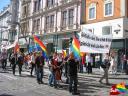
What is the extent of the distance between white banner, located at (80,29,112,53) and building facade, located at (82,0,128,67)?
52.7 ft

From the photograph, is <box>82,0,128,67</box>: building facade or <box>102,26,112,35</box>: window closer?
<box>82,0,128,67</box>: building facade

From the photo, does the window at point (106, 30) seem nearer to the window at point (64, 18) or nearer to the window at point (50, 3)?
the window at point (64, 18)

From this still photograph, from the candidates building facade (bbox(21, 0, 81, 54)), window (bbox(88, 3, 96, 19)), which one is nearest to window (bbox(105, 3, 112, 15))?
window (bbox(88, 3, 96, 19))

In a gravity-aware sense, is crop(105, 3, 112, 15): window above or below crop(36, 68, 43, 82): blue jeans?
above

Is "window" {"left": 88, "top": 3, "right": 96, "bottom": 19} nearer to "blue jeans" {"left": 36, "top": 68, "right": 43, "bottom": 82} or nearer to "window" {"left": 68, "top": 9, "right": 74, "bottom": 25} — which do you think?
"window" {"left": 68, "top": 9, "right": 74, "bottom": 25}

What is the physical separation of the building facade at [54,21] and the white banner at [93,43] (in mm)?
23386

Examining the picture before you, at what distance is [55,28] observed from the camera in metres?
44.4

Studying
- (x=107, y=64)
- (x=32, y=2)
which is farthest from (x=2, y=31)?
(x=107, y=64)

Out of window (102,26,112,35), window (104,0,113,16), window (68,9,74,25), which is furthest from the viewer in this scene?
window (68,9,74,25)

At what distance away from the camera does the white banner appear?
14.8 meters

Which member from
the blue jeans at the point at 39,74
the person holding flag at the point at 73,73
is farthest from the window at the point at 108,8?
the person holding flag at the point at 73,73

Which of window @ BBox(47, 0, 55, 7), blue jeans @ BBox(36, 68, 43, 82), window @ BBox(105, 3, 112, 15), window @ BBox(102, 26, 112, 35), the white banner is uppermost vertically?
window @ BBox(47, 0, 55, 7)

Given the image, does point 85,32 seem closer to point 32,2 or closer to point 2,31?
point 32,2

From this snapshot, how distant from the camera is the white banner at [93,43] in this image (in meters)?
14.8
